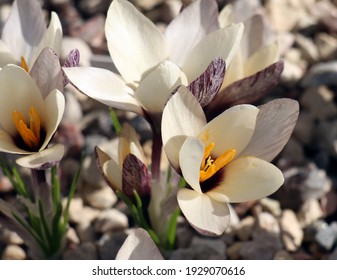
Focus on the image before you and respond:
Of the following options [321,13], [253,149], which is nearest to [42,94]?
[253,149]

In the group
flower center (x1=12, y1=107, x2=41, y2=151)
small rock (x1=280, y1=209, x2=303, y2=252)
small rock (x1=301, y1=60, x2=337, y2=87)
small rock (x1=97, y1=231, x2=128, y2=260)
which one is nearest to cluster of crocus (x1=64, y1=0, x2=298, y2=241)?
flower center (x1=12, y1=107, x2=41, y2=151)

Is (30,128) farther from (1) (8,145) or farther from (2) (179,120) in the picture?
(2) (179,120)

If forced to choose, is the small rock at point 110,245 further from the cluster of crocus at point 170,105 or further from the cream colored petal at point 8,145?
the cream colored petal at point 8,145

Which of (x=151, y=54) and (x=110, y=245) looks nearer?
(x=151, y=54)

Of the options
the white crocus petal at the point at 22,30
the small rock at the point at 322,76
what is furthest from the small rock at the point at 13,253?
the small rock at the point at 322,76

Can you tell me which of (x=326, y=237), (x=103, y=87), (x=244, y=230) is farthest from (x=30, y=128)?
(x=326, y=237)

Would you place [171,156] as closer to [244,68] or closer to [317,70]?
[244,68]
